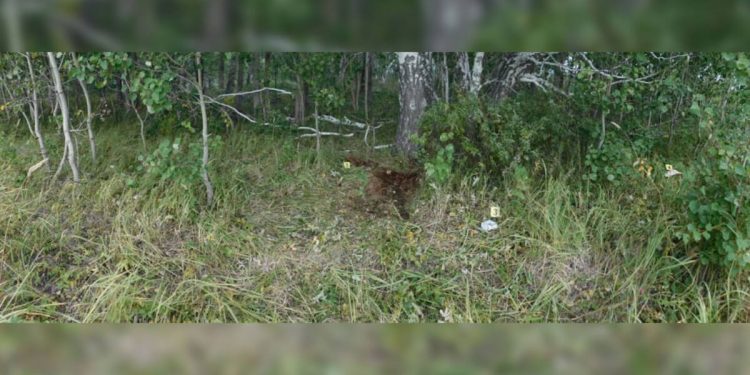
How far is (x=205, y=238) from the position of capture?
2658mm

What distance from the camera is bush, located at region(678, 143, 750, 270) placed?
2033 millimetres

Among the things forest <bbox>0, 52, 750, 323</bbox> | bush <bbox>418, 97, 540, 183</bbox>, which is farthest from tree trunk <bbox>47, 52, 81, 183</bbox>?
bush <bbox>418, 97, 540, 183</bbox>

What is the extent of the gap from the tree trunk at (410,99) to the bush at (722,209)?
2.03 meters

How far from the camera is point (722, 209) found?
6.85 feet

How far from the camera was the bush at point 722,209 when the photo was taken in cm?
203

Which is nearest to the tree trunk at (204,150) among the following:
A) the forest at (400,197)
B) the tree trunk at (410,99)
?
the forest at (400,197)

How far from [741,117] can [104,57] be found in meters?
3.19

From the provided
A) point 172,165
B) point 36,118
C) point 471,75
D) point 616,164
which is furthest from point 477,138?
point 36,118

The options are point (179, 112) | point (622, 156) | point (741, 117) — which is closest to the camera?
point (741, 117)

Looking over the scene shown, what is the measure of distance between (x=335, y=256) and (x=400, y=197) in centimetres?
86

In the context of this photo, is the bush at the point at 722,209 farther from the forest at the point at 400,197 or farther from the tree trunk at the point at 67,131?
the tree trunk at the point at 67,131

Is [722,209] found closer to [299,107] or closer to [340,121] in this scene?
[340,121]
